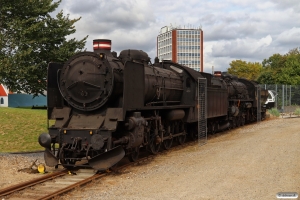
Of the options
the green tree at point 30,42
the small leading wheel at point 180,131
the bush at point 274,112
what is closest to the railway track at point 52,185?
the small leading wheel at point 180,131

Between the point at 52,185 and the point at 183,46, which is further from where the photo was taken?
the point at 183,46

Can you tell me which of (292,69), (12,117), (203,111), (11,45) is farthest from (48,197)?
(292,69)

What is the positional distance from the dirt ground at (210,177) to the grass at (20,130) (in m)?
6.86

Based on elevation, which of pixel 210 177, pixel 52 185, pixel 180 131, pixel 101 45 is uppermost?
pixel 101 45

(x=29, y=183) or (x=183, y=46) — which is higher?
(x=183, y=46)

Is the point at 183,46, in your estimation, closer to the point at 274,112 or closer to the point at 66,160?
the point at 274,112

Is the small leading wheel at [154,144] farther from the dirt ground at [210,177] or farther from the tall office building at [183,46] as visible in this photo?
the tall office building at [183,46]

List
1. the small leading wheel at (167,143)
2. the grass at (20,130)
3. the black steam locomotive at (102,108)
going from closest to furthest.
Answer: the black steam locomotive at (102,108) → the small leading wheel at (167,143) → the grass at (20,130)

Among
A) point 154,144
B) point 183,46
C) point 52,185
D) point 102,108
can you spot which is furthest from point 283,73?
point 183,46

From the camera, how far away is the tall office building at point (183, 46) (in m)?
130

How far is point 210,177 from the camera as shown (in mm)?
9484

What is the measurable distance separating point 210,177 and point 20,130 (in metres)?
13.8

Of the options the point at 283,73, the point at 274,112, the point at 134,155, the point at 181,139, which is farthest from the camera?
the point at 283,73

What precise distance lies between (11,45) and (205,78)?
746 inches
